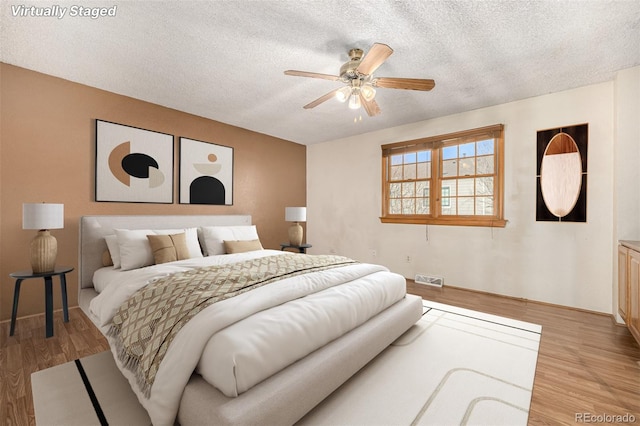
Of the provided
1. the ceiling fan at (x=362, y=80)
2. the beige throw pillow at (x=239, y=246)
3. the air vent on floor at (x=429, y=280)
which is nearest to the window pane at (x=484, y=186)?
the air vent on floor at (x=429, y=280)

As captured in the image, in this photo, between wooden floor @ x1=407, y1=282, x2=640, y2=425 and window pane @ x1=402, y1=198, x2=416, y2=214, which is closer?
wooden floor @ x1=407, y1=282, x2=640, y2=425

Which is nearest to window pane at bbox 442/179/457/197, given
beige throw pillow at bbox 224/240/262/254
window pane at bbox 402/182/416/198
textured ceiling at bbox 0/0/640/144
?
window pane at bbox 402/182/416/198

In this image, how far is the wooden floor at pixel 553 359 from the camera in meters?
1.67

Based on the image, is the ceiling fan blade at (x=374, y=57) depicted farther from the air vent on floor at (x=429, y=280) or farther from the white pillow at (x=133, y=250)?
the air vent on floor at (x=429, y=280)

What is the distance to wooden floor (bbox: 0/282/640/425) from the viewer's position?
1674 mm

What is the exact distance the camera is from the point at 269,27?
226 centimetres

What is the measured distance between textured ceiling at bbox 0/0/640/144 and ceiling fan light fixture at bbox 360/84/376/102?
13.6 inches

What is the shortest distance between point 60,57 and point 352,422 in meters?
3.85

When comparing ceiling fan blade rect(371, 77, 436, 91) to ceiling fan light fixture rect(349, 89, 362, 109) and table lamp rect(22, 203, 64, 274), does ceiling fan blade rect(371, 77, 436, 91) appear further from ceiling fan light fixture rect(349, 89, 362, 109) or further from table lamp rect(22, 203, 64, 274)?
table lamp rect(22, 203, 64, 274)

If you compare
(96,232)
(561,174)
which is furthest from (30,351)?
(561,174)

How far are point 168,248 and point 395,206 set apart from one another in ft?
11.4

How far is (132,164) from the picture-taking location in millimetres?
3611

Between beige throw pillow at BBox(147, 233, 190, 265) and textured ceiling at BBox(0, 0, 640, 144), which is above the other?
textured ceiling at BBox(0, 0, 640, 144)

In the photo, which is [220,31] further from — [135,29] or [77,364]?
[77,364]
